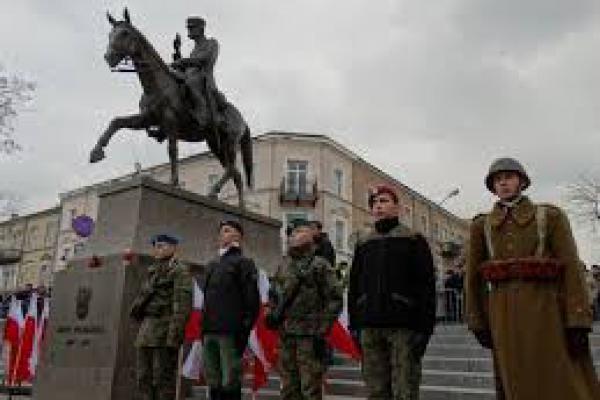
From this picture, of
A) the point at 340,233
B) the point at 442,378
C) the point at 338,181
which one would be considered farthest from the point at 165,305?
the point at 340,233

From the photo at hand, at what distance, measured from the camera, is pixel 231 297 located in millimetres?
6426

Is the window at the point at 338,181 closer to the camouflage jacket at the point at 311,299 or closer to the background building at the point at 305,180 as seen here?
the background building at the point at 305,180

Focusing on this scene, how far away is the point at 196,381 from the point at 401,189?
159ft

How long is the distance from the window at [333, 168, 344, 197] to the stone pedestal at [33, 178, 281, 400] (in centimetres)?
3962

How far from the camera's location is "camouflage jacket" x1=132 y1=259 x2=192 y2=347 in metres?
6.82

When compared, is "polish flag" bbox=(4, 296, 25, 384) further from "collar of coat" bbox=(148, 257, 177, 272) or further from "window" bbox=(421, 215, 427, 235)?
"window" bbox=(421, 215, 427, 235)

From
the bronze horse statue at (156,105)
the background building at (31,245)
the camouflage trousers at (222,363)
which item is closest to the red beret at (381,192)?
the camouflage trousers at (222,363)

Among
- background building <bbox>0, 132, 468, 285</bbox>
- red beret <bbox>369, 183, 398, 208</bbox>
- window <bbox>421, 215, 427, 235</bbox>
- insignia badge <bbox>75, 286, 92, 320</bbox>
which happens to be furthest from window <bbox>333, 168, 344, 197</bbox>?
red beret <bbox>369, 183, 398, 208</bbox>

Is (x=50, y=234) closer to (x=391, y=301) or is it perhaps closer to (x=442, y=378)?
(x=442, y=378)

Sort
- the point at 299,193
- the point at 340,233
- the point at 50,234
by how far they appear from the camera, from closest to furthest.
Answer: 1. the point at 299,193
2. the point at 340,233
3. the point at 50,234

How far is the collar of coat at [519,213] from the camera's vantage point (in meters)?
4.36

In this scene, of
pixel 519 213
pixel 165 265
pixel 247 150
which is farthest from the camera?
pixel 247 150

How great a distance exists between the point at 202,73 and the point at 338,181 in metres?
39.6

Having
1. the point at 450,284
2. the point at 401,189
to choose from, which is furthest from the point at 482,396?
the point at 401,189
